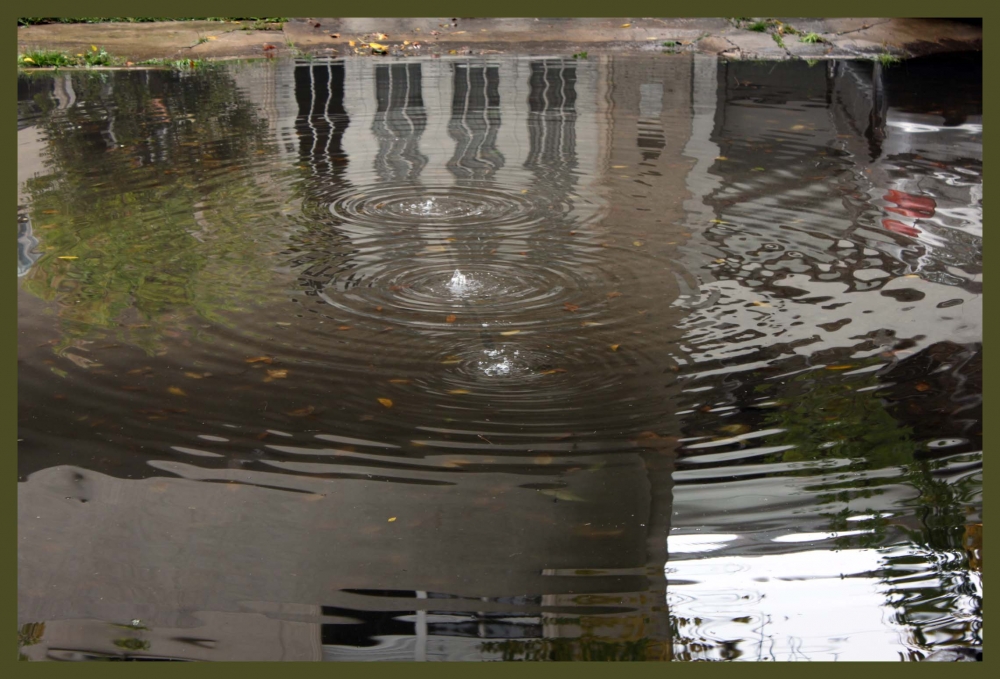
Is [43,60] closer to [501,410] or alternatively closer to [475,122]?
[475,122]

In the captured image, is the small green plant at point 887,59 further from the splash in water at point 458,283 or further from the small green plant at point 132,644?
the small green plant at point 132,644

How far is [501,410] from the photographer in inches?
203

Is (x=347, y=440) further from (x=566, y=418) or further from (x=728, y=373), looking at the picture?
(x=728, y=373)

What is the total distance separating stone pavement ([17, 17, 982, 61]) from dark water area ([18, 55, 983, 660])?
29.8 ft

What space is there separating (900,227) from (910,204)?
2.57ft

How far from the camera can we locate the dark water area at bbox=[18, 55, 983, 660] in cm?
378

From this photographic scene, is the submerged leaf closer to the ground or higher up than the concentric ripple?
closer to the ground

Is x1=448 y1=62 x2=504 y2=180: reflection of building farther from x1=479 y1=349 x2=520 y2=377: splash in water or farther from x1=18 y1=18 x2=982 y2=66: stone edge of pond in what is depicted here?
x1=479 y1=349 x2=520 y2=377: splash in water

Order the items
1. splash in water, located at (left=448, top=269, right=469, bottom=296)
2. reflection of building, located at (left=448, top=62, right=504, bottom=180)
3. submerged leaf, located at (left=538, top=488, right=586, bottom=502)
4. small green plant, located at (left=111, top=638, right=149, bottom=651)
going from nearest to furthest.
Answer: small green plant, located at (left=111, top=638, right=149, bottom=651) → submerged leaf, located at (left=538, top=488, right=586, bottom=502) → splash in water, located at (left=448, top=269, right=469, bottom=296) → reflection of building, located at (left=448, top=62, right=504, bottom=180)

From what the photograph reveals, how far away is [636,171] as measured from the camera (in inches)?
402

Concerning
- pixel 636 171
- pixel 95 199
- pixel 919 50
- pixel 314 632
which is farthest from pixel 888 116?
pixel 314 632

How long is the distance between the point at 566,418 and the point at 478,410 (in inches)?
17.4

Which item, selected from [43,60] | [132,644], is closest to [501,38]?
[43,60]

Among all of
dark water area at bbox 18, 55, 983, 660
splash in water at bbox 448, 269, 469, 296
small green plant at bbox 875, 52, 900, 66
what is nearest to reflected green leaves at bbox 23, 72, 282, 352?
dark water area at bbox 18, 55, 983, 660
